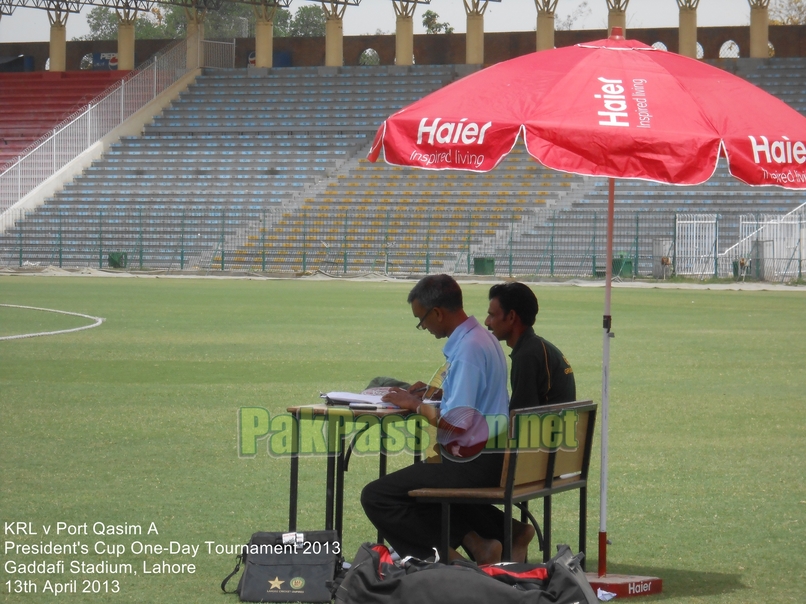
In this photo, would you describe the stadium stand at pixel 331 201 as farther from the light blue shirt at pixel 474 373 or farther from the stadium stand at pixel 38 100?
the light blue shirt at pixel 474 373

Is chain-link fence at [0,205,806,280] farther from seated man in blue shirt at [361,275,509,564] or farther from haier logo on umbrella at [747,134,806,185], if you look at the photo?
seated man in blue shirt at [361,275,509,564]

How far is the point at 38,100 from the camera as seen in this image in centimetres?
5247

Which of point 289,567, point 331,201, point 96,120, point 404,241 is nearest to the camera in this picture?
point 289,567

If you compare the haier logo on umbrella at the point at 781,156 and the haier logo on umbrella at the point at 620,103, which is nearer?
the haier logo on umbrella at the point at 620,103

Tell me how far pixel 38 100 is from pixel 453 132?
167 ft

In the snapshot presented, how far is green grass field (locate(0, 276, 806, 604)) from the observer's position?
598cm

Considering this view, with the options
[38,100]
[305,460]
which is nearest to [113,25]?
[38,100]

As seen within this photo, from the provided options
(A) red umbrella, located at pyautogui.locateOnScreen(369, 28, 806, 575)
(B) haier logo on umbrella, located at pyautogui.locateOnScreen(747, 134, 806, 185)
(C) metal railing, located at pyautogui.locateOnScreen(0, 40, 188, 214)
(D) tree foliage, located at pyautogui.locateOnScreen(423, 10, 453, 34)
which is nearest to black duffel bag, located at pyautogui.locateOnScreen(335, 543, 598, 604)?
(A) red umbrella, located at pyautogui.locateOnScreen(369, 28, 806, 575)

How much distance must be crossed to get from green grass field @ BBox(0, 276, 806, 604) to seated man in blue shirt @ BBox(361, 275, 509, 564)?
32.4 inches

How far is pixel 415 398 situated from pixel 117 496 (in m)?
2.66

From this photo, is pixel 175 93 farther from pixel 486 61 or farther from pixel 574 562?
pixel 574 562

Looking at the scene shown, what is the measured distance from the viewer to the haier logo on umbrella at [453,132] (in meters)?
5.00

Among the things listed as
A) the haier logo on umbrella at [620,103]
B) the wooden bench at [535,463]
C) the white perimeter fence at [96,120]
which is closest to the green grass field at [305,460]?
the wooden bench at [535,463]

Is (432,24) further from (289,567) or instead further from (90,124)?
(289,567)
